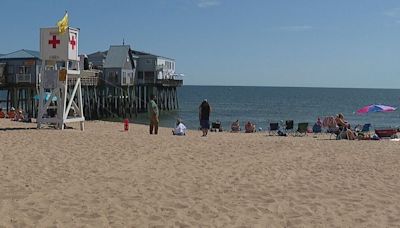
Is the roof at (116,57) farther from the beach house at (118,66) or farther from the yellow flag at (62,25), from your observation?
the yellow flag at (62,25)

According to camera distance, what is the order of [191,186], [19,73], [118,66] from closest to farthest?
[191,186], [19,73], [118,66]

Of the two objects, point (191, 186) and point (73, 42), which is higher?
point (73, 42)

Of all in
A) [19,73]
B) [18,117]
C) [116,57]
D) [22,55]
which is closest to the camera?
[18,117]

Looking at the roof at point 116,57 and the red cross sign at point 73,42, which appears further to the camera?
the roof at point 116,57

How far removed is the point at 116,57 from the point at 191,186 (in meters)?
41.6

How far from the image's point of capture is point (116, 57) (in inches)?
1901

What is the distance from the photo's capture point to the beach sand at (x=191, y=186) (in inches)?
241

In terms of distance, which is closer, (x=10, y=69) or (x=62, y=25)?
(x=62, y=25)

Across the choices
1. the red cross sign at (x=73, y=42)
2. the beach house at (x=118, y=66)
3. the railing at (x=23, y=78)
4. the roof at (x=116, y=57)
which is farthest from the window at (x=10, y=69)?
the red cross sign at (x=73, y=42)

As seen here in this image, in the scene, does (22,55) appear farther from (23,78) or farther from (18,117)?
(18,117)

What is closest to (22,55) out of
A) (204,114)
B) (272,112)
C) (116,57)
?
(116,57)

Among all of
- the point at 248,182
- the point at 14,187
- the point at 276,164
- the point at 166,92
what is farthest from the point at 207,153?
the point at 166,92

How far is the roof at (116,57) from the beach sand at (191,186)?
35237 millimetres

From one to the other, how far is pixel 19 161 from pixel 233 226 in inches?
208
